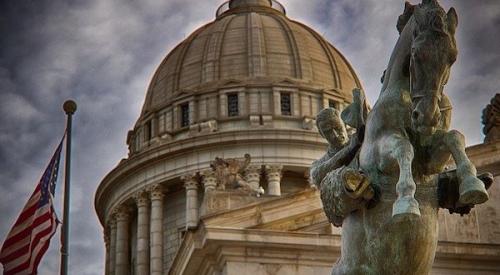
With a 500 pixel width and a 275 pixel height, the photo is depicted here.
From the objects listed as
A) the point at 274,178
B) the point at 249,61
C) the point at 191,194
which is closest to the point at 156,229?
the point at 191,194

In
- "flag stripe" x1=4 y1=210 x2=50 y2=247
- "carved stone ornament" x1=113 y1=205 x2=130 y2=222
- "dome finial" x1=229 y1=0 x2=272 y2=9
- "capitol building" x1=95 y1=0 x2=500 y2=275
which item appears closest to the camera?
"flag stripe" x1=4 y1=210 x2=50 y2=247

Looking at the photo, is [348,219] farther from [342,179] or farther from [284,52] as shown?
[284,52]

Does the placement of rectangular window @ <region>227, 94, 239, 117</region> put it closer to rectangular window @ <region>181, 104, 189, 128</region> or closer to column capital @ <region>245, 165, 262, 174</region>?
rectangular window @ <region>181, 104, 189, 128</region>

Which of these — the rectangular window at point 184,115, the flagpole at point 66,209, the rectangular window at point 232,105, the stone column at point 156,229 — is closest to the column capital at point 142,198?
the stone column at point 156,229

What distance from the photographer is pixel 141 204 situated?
6375 cm

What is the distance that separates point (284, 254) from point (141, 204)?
126 feet

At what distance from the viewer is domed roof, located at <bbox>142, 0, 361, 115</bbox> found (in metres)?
66.4

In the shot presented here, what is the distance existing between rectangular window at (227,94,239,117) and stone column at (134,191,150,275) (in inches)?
282

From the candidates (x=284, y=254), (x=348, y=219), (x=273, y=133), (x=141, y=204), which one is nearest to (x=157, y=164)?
(x=141, y=204)

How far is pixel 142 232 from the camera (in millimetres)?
63406

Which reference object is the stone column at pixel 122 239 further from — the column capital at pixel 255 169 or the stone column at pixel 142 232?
the column capital at pixel 255 169

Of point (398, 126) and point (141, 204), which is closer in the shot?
point (398, 126)

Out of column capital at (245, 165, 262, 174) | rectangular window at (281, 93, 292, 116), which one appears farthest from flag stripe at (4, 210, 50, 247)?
rectangular window at (281, 93, 292, 116)

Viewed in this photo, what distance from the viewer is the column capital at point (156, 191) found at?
62.8 m
